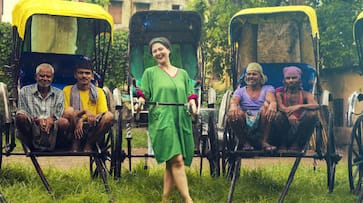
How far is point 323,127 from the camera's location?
6.14m

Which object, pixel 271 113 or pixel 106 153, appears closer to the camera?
pixel 271 113

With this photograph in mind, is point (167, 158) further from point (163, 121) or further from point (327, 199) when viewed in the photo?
point (327, 199)

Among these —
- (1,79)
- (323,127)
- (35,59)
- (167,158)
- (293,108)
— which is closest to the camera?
(167,158)

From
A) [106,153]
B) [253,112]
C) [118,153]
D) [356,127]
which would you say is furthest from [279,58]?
[106,153]

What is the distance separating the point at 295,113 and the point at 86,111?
204 centimetres

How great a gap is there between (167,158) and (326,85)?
10.1 m

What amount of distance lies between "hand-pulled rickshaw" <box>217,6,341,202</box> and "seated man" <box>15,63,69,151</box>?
5.52 feet

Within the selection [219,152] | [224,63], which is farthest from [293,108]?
[224,63]

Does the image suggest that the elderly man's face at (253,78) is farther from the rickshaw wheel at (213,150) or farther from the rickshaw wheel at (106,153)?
the rickshaw wheel at (106,153)

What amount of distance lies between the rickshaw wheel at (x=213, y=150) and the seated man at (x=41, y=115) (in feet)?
6.65

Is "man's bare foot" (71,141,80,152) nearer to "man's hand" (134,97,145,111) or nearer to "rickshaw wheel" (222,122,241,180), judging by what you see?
"man's hand" (134,97,145,111)

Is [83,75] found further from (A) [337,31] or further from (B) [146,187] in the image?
(A) [337,31]

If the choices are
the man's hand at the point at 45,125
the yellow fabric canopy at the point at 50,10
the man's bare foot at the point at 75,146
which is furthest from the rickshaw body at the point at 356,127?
the man's hand at the point at 45,125

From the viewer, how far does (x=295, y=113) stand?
5457 mm
